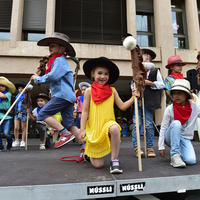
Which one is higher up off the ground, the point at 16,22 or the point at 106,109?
the point at 16,22


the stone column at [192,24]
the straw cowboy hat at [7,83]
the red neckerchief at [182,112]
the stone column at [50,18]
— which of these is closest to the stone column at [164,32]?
the stone column at [192,24]

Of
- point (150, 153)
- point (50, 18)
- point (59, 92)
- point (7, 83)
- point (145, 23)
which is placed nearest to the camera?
point (59, 92)

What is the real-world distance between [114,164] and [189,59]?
30.5 feet

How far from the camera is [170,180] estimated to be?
164 cm

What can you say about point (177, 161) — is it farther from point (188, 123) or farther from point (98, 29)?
point (98, 29)

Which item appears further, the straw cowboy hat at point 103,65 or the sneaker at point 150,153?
the sneaker at point 150,153

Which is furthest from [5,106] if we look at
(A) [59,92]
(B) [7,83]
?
(A) [59,92]

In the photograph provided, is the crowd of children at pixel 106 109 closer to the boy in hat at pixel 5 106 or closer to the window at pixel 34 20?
the boy in hat at pixel 5 106

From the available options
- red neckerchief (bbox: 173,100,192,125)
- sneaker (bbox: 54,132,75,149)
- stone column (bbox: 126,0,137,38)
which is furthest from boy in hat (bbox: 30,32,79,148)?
stone column (bbox: 126,0,137,38)

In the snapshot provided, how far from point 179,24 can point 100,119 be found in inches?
435

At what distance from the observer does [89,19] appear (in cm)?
1036

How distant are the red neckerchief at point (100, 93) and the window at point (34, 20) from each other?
28.0 feet

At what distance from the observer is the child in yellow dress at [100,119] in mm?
2004

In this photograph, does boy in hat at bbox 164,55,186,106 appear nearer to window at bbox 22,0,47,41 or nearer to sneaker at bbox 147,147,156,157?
sneaker at bbox 147,147,156,157
